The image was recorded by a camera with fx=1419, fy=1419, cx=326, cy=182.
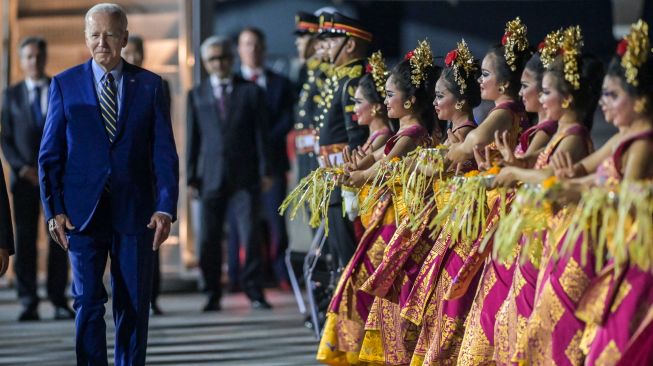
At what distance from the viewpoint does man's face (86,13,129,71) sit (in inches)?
201

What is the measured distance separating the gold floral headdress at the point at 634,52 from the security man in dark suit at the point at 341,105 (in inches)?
106

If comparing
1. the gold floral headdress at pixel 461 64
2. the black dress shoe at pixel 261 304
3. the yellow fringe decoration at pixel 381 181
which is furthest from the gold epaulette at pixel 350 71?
the black dress shoe at pixel 261 304

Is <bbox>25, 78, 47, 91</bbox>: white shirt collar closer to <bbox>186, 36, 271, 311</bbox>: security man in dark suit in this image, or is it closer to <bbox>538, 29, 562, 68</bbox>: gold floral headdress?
<bbox>186, 36, 271, 311</bbox>: security man in dark suit

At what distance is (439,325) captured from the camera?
203 inches

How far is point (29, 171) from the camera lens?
8.40m

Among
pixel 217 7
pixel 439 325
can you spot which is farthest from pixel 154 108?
pixel 217 7

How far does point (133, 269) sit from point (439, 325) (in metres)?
1.13

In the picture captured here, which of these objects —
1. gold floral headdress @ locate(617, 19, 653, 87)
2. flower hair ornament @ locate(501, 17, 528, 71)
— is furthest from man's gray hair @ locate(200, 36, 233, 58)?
gold floral headdress @ locate(617, 19, 653, 87)

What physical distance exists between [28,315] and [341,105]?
2887 millimetres

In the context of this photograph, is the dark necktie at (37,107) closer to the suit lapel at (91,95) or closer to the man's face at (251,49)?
the man's face at (251,49)

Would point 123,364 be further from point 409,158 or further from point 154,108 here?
point 409,158

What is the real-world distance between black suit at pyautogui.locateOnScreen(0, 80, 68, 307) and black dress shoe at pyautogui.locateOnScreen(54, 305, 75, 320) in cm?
4

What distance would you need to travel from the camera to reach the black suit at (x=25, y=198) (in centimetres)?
844

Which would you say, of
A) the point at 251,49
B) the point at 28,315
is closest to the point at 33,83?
the point at 28,315
